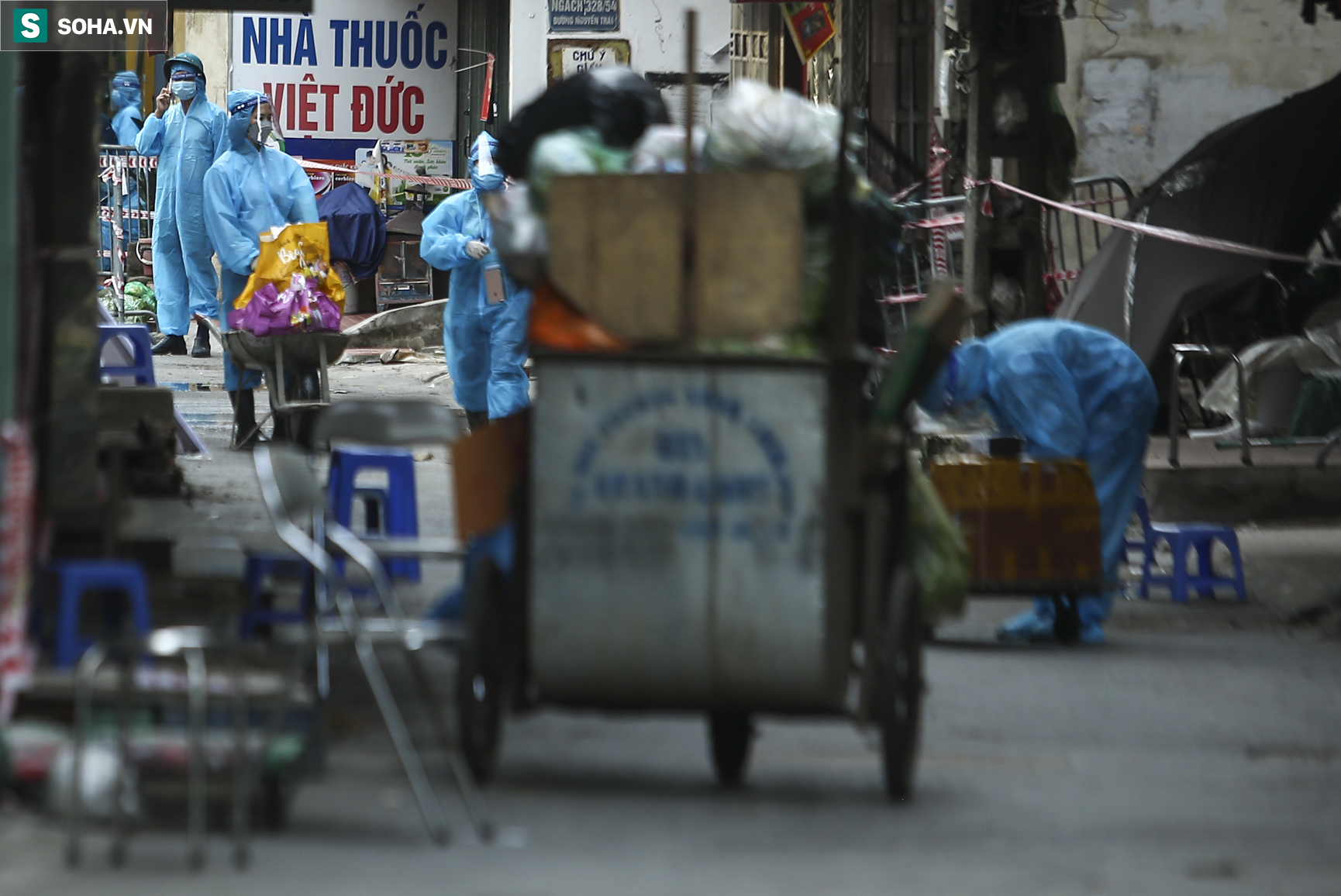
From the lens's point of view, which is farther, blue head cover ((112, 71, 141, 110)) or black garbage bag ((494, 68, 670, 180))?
blue head cover ((112, 71, 141, 110))

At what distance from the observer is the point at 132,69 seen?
25984mm

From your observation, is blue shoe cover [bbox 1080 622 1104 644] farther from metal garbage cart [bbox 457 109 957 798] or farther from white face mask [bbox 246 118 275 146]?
white face mask [bbox 246 118 275 146]

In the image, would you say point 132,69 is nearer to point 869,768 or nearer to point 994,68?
point 994,68

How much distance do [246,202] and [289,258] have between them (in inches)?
46.8

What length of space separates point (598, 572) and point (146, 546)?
3170 mm

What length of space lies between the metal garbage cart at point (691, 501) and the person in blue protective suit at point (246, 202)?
24.4 ft

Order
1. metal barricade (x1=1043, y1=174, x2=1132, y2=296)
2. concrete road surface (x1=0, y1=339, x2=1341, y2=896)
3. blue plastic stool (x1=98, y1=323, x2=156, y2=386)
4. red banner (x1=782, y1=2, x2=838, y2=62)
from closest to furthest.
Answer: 1. concrete road surface (x1=0, y1=339, x2=1341, y2=896)
2. blue plastic stool (x1=98, y1=323, x2=156, y2=386)
3. metal barricade (x1=1043, y1=174, x2=1132, y2=296)
4. red banner (x1=782, y1=2, x2=838, y2=62)

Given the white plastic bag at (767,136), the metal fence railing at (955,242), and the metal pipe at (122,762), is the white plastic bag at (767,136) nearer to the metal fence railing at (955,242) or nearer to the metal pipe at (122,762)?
the metal pipe at (122,762)

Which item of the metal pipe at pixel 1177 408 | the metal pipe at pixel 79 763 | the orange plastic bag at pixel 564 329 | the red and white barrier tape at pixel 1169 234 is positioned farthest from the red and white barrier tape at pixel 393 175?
the metal pipe at pixel 79 763

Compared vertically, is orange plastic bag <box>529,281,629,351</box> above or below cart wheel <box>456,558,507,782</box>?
above

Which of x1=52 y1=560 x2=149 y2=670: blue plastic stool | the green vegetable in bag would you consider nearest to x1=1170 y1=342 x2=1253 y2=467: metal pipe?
the green vegetable in bag

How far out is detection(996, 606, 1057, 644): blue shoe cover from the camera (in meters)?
8.53

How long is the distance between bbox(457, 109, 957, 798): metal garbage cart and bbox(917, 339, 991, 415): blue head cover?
9.57ft

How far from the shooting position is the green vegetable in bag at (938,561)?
21.6 feet
